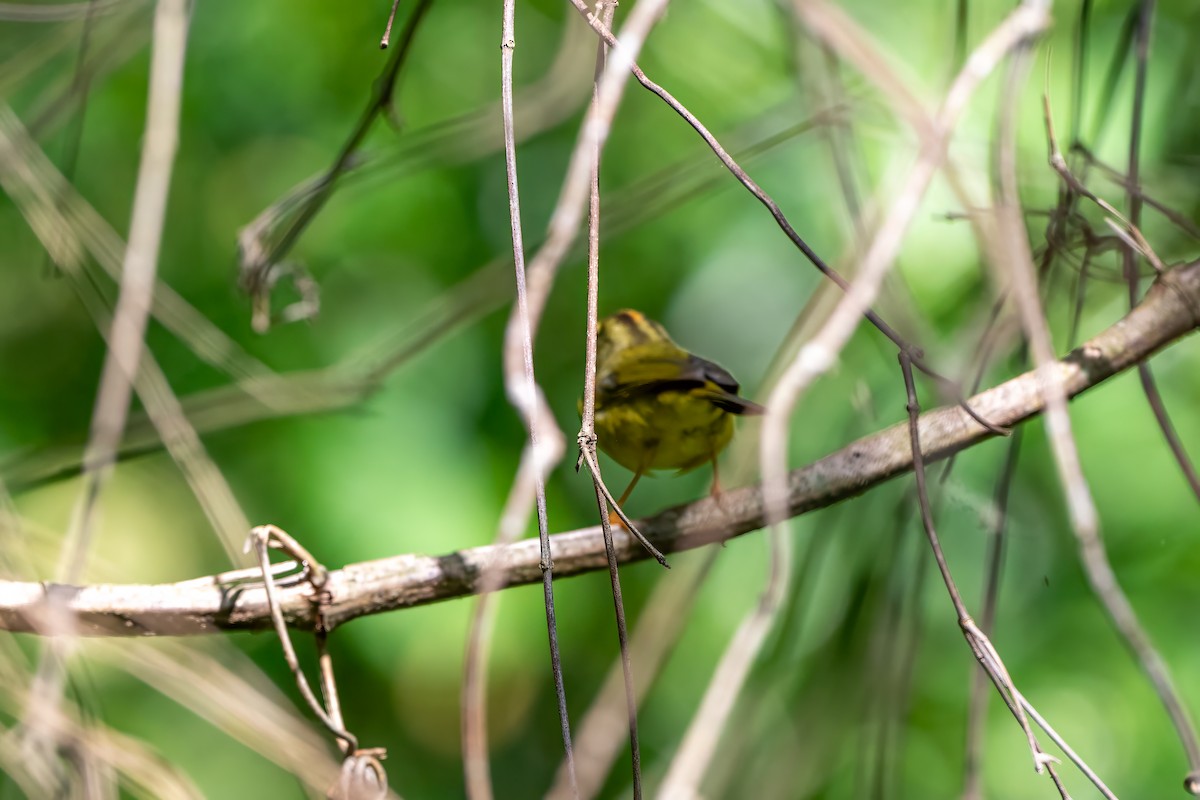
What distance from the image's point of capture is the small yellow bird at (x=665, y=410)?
2.50 m

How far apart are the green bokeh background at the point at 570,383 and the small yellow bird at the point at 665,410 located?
35 cm

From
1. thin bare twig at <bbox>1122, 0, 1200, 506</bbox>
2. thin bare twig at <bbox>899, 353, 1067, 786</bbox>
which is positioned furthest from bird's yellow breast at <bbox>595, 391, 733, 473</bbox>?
thin bare twig at <bbox>899, 353, 1067, 786</bbox>

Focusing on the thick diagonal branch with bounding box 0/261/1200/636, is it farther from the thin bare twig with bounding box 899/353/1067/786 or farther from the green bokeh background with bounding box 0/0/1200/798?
the green bokeh background with bounding box 0/0/1200/798

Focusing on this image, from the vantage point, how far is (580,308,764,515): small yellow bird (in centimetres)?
250

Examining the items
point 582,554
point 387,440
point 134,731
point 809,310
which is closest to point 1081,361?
point 809,310

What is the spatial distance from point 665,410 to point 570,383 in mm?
951

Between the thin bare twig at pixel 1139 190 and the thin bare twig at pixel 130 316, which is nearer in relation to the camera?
the thin bare twig at pixel 130 316

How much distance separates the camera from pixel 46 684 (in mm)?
1241

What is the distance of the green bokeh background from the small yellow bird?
1.16ft

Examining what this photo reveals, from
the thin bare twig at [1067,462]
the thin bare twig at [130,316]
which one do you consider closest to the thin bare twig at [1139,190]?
the thin bare twig at [1067,462]

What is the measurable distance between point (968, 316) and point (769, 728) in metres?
1.36

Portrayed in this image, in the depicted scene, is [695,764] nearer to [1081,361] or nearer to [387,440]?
[1081,361]

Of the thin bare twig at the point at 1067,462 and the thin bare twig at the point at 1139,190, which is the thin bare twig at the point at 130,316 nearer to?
the thin bare twig at the point at 1067,462

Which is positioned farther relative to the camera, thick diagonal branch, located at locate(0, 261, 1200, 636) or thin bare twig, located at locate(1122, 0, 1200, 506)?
thick diagonal branch, located at locate(0, 261, 1200, 636)
